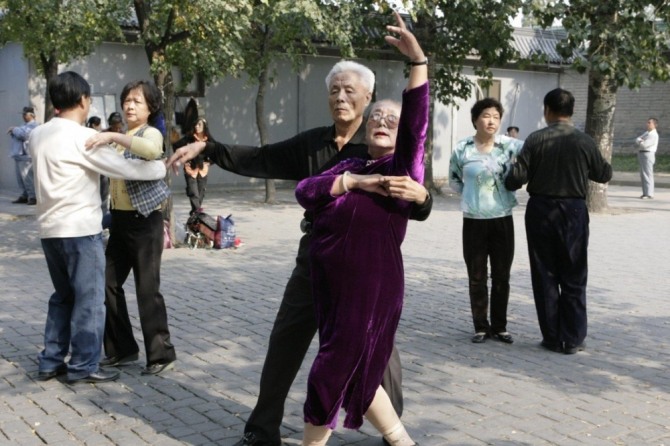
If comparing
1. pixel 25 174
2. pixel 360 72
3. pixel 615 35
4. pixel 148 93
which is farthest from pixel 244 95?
pixel 360 72

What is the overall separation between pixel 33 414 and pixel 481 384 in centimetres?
284

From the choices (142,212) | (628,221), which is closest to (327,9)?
(628,221)

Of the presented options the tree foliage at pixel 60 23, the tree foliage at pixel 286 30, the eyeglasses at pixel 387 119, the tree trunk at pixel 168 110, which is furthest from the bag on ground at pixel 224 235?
the eyeglasses at pixel 387 119

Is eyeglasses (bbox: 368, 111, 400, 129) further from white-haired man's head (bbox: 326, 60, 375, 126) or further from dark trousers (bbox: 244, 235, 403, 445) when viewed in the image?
dark trousers (bbox: 244, 235, 403, 445)

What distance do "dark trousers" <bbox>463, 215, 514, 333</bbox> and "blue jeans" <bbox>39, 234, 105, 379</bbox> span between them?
2946mm

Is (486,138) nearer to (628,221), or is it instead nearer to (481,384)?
(481,384)

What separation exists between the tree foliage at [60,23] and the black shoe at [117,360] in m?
7.03

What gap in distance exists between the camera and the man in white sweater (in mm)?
5312

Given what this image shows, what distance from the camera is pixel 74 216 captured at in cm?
535

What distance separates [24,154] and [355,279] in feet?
52.8

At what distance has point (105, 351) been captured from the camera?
6.00 meters

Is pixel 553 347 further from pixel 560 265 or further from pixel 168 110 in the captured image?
pixel 168 110

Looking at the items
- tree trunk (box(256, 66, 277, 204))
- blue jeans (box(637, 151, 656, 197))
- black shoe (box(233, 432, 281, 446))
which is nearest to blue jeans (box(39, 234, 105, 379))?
black shoe (box(233, 432, 281, 446))

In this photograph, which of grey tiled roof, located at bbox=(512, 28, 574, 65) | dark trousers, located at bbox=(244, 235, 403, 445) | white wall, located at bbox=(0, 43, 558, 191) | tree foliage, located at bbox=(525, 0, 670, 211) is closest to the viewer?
dark trousers, located at bbox=(244, 235, 403, 445)
